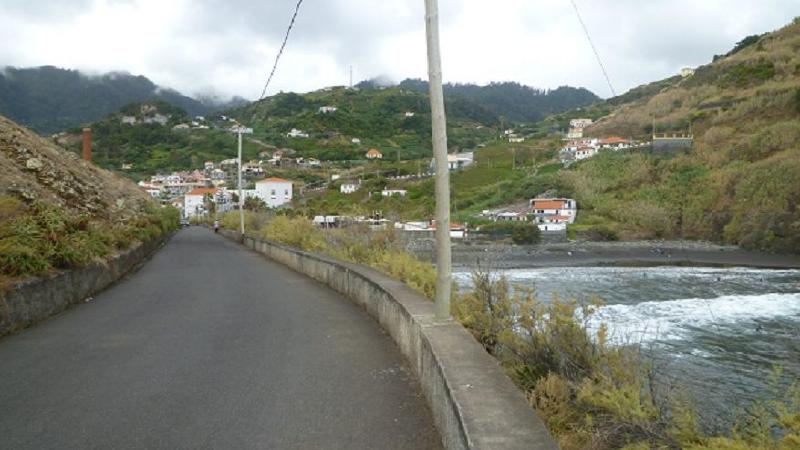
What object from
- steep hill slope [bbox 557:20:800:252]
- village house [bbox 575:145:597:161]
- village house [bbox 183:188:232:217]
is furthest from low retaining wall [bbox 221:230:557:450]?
village house [bbox 575:145:597:161]

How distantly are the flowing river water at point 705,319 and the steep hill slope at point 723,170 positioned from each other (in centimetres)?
2100

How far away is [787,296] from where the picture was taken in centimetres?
2981

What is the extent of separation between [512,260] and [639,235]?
882 inches

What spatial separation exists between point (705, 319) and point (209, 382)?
2131 centimetres

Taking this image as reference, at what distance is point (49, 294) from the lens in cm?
940

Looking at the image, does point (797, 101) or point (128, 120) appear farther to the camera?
point (128, 120)

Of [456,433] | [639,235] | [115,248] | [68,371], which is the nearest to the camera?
[456,433]

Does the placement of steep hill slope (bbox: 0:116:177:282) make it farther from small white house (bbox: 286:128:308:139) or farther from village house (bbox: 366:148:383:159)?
small white house (bbox: 286:128:308:139)

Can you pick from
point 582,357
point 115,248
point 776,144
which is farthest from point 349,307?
point 776,144

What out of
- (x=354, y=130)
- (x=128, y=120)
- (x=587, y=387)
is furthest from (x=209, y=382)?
(x=128, y=120)

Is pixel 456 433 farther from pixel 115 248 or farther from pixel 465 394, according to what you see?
pixel 115 248

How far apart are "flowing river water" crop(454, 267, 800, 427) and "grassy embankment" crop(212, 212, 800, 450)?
0.31 m

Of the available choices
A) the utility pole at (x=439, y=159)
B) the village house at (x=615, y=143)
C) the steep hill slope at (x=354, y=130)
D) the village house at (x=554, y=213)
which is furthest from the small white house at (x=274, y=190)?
the utility pole at (x=439, y=159)

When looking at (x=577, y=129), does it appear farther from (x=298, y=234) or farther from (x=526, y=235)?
(x=298, y=234)
